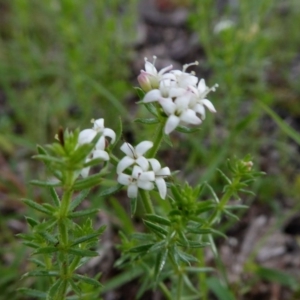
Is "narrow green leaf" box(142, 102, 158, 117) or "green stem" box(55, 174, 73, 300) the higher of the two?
"narrow green leaf" box(142, 102, 158, 117)

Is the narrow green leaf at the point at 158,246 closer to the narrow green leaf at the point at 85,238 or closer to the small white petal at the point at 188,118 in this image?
the narrow green leaf at the point at 85,238

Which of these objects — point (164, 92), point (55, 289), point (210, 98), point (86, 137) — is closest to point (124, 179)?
point (86, 137)

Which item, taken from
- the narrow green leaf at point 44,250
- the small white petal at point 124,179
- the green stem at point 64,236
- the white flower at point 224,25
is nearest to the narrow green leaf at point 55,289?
the green stem at point 64,236

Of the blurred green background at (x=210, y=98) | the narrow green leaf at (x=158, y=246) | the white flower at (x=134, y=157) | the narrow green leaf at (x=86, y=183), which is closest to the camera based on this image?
the narrow green leaf at (x=86, y=183)

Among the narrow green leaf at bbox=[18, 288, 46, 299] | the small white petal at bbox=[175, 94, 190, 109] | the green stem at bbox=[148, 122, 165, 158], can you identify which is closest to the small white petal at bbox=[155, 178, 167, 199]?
the green stem at bbox=[148, 122, 165, 158]

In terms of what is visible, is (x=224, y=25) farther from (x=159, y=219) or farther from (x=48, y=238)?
(x=48, y=238)

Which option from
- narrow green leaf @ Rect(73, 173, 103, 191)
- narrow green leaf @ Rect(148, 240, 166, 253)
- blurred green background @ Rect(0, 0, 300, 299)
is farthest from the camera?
blurred green background @ Rect(0, 0, 300, 299)

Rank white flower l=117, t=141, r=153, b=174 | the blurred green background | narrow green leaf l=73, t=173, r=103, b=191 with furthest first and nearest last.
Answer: the blurred green background
white flower l=117, t=141, r=153, b=174
narrow green leaf l=73, t=173, r=103, b=191

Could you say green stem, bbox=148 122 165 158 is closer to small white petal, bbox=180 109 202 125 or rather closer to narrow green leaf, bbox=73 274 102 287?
small white petal, bbox=180 109 202 125
